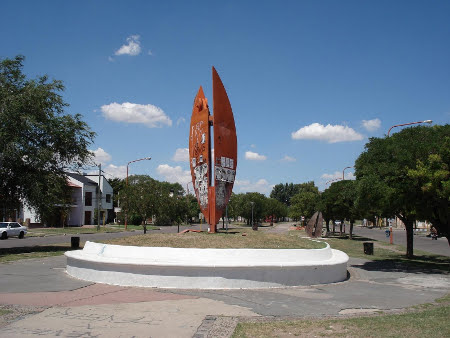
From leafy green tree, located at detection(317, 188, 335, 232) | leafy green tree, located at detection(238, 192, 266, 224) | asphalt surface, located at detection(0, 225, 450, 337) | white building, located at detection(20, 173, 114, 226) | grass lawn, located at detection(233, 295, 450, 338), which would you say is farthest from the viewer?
leafy green tree, located at detection(238, 192, 266, 224)

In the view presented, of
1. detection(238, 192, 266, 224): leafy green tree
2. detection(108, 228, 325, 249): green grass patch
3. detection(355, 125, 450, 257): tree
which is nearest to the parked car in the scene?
detection(108, 228, 325, 249): green grass patch

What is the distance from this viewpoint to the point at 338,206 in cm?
3766

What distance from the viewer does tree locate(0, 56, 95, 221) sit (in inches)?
777

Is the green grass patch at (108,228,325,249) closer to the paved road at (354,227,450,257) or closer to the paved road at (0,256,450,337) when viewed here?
the paved road at (0,256,450,337)

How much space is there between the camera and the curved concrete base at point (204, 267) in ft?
33.6

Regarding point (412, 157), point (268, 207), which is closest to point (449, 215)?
point (412, 157)

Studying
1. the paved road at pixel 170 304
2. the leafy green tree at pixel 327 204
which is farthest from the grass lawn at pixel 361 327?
the leafy green tree at pixel 327 204

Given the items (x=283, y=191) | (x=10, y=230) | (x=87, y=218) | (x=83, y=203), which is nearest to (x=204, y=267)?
(x=10, y=230)

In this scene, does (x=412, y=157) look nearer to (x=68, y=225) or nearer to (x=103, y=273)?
(x=103, y=273)

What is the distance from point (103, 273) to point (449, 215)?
40.9ft

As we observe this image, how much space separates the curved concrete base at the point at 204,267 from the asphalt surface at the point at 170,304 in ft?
1.02

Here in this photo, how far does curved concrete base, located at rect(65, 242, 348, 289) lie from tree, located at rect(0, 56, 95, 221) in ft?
34.4

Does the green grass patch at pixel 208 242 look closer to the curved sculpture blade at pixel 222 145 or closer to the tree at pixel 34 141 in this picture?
the curved sculpture blade at pixel 222 145

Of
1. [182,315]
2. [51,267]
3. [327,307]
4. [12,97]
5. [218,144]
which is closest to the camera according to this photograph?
[182,315]
